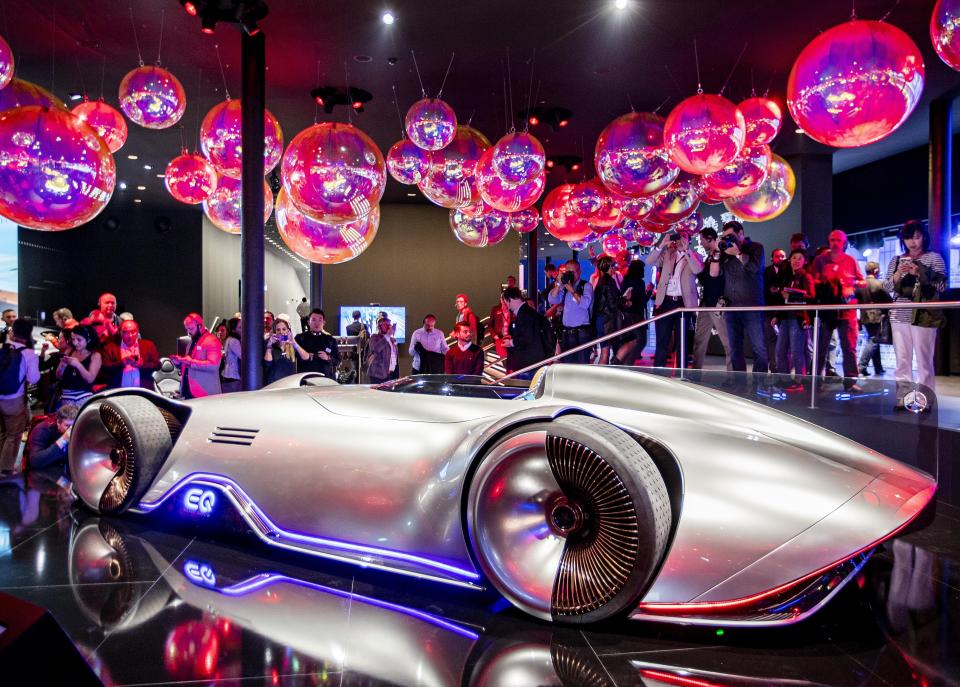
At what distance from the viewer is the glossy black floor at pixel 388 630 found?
79.7 inches

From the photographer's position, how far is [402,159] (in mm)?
6754

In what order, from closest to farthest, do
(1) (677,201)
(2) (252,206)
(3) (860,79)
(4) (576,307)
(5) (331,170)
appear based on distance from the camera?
(3) (860,79), (5) (331,170), (2) (252,206), (1) (677,201), (4) (576,307)

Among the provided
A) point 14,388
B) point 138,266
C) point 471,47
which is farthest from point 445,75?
point 138,266

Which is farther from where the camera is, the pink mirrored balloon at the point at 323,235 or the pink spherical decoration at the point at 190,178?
the pink spherical decoration at the point at 190,178

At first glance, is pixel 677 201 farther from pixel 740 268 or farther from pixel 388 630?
pixel 388 630

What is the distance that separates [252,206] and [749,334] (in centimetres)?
455

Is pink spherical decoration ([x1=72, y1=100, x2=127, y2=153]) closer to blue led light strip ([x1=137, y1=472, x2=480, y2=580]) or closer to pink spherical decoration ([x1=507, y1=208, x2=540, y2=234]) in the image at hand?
blue led light strip ([x1=137, y1=472, x2=480, y2=580])

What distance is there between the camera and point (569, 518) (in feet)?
7.52

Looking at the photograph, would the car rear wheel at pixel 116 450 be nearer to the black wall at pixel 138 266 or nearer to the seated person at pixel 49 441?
the seated person at pixel 49 441

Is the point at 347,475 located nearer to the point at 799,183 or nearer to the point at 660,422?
the point at 660,422

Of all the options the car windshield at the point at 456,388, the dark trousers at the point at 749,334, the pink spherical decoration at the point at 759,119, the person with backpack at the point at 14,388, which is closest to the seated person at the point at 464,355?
the dark trousers at the point at 749,334

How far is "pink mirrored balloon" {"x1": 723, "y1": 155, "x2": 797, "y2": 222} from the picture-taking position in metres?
6.91

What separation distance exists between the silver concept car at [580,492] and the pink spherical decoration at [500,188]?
11.5 ft

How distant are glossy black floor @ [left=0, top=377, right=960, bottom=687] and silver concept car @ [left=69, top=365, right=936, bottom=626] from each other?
14 centimetres
